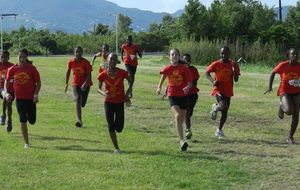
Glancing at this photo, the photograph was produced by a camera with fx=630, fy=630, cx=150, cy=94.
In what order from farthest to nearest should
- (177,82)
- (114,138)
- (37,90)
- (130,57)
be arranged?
(130,57) < (37,90) < (177,82) < (114,138)

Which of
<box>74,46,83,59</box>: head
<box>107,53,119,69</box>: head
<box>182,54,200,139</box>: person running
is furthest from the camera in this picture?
<box>74,46,83,59</box>: head

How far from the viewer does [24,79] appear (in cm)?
1159

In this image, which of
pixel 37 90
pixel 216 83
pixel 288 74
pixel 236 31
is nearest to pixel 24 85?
pixel 37 90

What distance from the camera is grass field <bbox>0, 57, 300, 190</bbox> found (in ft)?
29.2

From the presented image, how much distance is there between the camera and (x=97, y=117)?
16172 millimetres

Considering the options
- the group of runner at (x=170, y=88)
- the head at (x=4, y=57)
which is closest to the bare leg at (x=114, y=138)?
the group of runner at (x=170, y=88)

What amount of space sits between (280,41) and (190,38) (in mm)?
7013

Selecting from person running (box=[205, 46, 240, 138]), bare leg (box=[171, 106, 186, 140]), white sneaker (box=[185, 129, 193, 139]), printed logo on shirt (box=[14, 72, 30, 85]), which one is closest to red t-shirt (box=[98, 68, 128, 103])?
bare leg (box=[171, 106, 186, 140])

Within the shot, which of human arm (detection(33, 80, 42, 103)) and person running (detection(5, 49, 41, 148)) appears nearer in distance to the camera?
human arm (detection(33, 80, 42, 103))

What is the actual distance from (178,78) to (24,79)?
283 centimetres

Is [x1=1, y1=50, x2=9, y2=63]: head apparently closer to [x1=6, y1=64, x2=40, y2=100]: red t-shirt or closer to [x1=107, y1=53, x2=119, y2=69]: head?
[x1=6, y1=64, x2=40, y2=100]: red t-shirt

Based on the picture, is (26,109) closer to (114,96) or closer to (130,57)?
(114,96)

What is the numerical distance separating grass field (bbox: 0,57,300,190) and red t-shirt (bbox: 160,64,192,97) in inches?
42.1

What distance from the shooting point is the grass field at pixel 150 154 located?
8.89 meters
